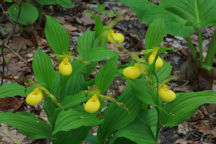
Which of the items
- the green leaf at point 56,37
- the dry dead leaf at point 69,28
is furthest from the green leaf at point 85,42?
the dry dead leaf at point 69,28

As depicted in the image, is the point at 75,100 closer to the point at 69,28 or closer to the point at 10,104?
the point at 10,104

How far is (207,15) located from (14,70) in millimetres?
1803

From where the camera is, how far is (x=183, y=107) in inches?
50.4

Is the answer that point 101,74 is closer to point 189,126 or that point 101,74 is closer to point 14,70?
point 189,126

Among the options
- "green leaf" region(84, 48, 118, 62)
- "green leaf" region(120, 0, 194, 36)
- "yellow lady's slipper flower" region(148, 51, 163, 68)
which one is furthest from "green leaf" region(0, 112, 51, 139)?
"green leaf" region(120, 0, 194, 36)

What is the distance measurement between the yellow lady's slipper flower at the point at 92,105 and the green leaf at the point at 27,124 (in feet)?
1.20

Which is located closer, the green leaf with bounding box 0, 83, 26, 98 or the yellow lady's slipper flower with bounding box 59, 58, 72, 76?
the yellow lady's slipper flower with bounding box 59, 58, 72, 76

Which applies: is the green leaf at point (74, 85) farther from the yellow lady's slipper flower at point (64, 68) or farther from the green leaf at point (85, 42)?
the yellow lady's slipper flower at point (64, 68)

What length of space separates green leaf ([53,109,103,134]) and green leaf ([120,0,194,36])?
1204 mm

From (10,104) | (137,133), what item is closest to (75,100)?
(137,133)

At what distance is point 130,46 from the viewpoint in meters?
2.91

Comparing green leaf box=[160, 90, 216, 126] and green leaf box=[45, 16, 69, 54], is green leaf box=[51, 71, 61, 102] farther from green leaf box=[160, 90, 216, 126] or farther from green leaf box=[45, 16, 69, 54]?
green leaf box=[160, 90, 216, 126]

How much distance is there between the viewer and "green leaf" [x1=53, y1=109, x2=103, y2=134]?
105 centimetres

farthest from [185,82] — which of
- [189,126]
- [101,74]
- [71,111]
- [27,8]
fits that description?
[27,8]
